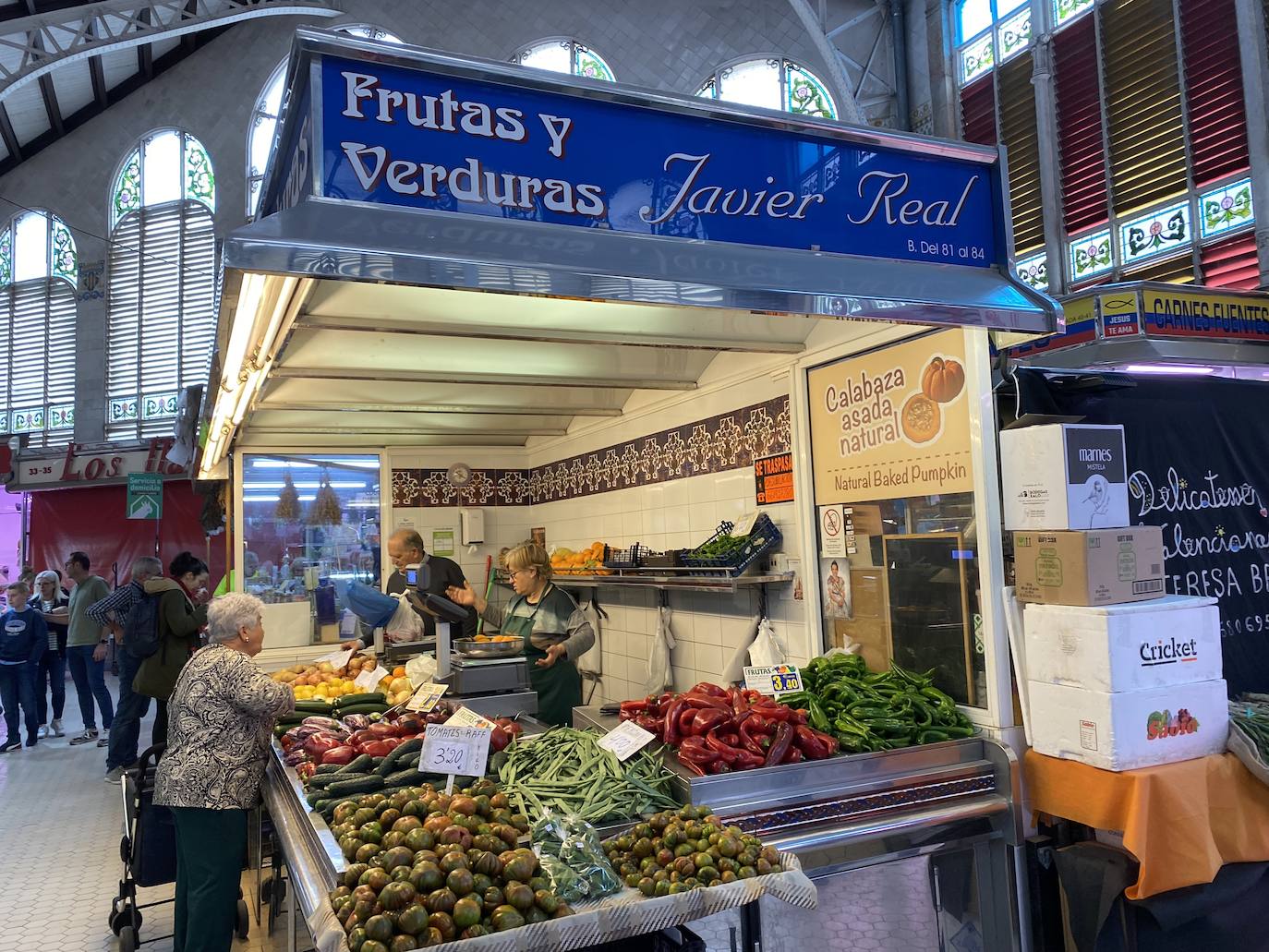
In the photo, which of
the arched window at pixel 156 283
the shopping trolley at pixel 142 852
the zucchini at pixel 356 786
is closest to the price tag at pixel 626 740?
the zucchini at pixel 356 786

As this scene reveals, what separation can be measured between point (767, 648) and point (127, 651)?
4855mm

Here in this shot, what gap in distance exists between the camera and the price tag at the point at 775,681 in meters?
3.86

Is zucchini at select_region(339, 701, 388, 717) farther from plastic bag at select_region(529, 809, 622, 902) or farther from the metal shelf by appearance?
plastic bag at select_region(529, 809, 622, 902)

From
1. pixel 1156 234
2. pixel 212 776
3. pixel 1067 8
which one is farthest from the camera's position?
pixel 1067 8

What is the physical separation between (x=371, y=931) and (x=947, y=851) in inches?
94.2

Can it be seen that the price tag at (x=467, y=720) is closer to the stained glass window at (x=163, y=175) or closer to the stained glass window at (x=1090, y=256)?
the stained glass window at (x=1090, y=256)

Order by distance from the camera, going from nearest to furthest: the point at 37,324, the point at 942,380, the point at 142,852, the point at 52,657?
the point at 942,380 → the point at 142,852 → the point at 52,657 → the point at 37,324

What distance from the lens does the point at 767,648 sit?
4.86 m

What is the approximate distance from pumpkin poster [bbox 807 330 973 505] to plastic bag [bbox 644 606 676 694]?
1.90 meters

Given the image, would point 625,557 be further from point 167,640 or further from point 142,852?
point 167,640

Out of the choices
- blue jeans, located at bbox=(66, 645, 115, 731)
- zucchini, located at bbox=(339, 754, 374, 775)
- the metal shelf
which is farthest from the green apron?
blue jeans, located at bbox=(66, 645, 115, 731)

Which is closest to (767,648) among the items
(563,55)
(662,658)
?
(662,658)

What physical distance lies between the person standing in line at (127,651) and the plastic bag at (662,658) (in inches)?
145

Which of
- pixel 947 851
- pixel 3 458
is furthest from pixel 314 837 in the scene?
pixel 3 458
